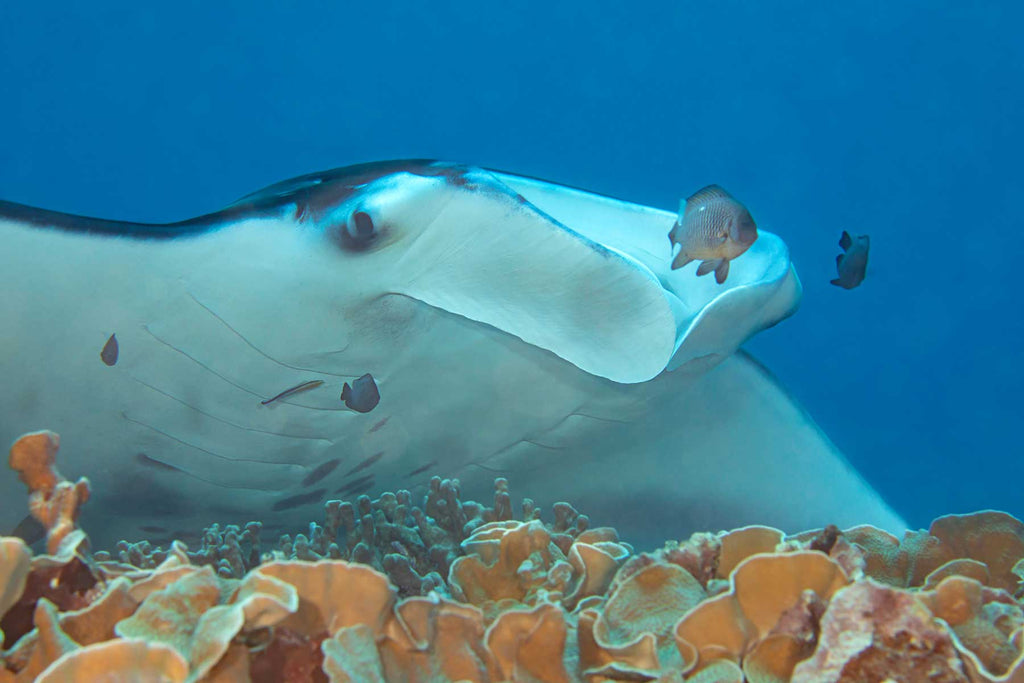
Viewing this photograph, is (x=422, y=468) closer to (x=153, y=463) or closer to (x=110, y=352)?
(x=153, y=463)

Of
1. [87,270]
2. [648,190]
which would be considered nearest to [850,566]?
[87,270]

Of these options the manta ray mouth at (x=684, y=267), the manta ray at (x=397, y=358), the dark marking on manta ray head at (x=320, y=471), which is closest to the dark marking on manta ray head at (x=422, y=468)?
the manta ray at (x=397, y=358)

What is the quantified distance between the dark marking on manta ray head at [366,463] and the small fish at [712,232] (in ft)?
3.71

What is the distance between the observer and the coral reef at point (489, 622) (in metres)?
0.83

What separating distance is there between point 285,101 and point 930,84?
114 ft

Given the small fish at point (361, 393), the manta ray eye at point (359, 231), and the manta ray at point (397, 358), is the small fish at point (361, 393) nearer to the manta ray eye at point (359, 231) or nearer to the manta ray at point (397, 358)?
the manta ray at point (397, 358)

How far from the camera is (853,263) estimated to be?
107 inches

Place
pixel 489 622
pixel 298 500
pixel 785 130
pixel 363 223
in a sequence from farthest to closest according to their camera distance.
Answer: pixel 785 130
pixel 298 500
pixel 363 223
pixel 489 622

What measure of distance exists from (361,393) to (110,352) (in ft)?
2.14

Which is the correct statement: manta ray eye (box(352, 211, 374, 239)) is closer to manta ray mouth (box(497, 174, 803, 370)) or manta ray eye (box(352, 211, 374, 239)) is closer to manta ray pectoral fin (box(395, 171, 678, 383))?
manta ray pectoral fin (box(395, 171, 678, 383))

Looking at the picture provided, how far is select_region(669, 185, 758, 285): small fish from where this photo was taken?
1764mm

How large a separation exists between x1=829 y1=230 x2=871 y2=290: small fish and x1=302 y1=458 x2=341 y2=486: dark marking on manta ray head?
2.04 metres

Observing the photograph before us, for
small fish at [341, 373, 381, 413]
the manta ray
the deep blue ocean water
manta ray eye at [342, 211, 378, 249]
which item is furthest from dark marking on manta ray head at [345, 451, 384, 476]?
the deep blue ocean water

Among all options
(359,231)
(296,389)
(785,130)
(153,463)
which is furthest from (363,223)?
(785,130)
